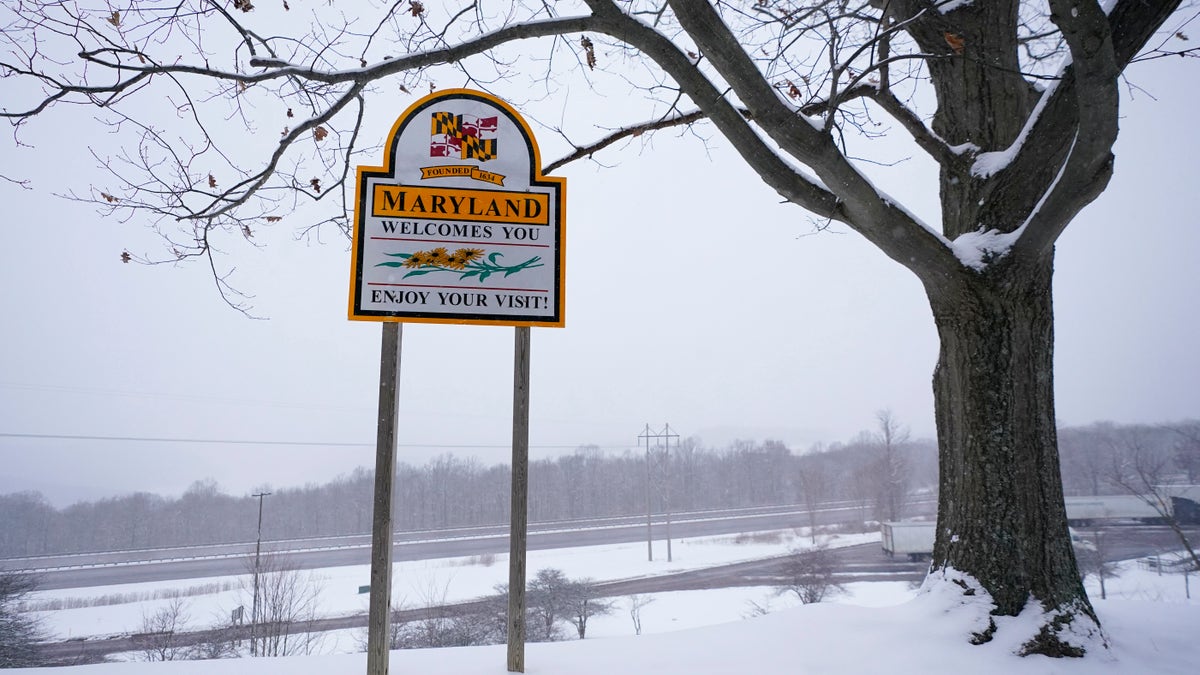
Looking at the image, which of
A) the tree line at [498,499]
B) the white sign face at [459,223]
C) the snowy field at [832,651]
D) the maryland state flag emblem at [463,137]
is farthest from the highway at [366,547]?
the maryland state flag emblem at [463,137]

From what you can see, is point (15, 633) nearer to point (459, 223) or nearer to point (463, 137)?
point (459, 223)

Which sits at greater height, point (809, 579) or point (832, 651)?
point (832, 651)

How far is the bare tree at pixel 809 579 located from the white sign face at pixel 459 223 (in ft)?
64.1

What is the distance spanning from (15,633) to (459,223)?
2132 cm

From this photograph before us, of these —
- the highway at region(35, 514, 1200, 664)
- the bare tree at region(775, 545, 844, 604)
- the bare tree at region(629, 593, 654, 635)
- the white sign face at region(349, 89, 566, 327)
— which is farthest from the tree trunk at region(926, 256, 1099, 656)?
the highway at region(35, 514, 1200, 664)

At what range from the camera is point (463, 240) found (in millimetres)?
3428

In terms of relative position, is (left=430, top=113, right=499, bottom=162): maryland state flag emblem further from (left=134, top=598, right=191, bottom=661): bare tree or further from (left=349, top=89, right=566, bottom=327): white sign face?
(left=134, top=598, right=191, bottom=661): bare tree

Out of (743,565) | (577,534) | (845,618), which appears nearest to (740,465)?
(577,534)

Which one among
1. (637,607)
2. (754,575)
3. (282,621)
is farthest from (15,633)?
(754,575)

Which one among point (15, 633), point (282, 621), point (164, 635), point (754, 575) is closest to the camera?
point (15, 633)

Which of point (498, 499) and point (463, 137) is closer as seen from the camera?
point (463, 137)

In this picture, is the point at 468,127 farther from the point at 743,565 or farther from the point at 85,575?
the point at 85,575

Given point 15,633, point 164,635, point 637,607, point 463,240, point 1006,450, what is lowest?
point 164,635

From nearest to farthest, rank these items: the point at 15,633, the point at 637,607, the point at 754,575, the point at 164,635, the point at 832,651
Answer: the point at 832,651 < the point at 15,633 < the point at 164,635 < the point at 637,607 < the point at 754,575
